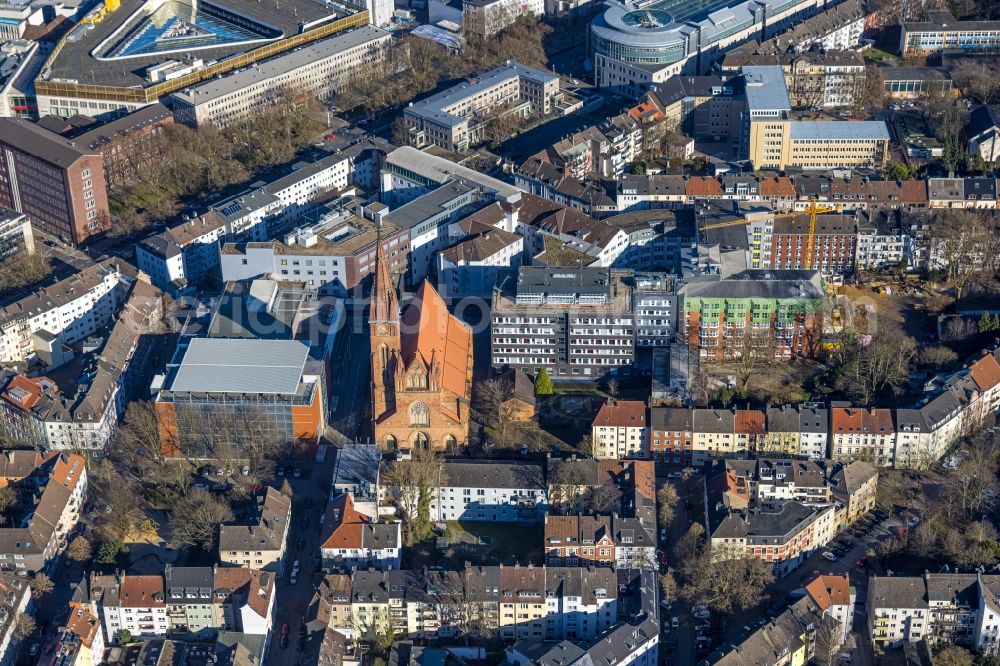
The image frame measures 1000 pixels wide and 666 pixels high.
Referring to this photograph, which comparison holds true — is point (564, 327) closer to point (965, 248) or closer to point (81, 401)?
point (965, 248)

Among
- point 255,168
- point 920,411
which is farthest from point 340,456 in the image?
point 255,168

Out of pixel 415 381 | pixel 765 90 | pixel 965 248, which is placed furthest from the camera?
pixel 765 90

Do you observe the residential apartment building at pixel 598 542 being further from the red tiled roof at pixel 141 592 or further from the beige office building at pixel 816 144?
the beige office building at pixel 816 144

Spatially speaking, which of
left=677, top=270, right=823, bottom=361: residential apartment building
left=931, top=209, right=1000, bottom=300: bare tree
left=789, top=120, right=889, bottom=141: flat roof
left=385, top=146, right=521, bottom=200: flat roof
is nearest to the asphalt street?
left=677, top=270, right=823, bottom=361: residential apartment building

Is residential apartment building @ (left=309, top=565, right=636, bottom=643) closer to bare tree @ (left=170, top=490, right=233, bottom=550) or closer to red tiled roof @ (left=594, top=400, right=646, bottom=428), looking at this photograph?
bare tree @ (left=170, top=490, right=233, bottom=550)

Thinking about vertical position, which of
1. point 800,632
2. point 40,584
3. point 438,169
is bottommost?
point 40,584

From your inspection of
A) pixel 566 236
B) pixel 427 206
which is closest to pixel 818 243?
pixel 566 236

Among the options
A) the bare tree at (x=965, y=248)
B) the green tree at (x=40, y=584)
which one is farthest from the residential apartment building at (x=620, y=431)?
the green tree at (x=40, y=584)
